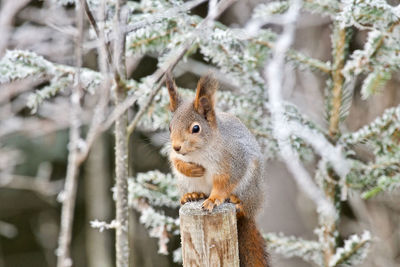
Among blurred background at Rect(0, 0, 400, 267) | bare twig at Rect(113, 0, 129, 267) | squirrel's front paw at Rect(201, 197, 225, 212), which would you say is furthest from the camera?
blurred background at Rect(0, 0, 400, 267)

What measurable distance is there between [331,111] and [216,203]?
798 millimetres

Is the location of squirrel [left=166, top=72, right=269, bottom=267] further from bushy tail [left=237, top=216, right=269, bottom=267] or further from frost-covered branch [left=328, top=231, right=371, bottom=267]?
frost-covered branch [left=328, top=231, right=371, bottom=267]

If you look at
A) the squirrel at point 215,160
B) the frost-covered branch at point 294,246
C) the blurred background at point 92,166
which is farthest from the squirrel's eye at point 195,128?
the blurred background at point 92,166

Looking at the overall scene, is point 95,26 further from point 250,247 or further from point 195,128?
point 250,247

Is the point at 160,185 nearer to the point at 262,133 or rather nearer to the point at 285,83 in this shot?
the point at 262,133

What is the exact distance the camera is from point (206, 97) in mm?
1576

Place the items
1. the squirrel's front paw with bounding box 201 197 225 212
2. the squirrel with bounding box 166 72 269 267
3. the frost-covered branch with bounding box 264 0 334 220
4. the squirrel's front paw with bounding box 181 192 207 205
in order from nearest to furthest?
1. the frost-covered branch with bounding box 264 0 334 220
2. the squirrel's front paw with bounding box 201 197 225 212
3. the squirrel with bounding box 166 72 269 267
4. the squirrel's front paw with bounding box 181 192 207 205

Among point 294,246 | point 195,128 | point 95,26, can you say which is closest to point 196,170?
point 195,128

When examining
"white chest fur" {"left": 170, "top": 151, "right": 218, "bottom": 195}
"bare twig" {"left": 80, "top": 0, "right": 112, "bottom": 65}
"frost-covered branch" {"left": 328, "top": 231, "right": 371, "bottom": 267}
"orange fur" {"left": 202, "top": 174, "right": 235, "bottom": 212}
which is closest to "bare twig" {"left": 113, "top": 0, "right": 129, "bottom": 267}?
"bare twig" {"left": 80, "top": 0, "right": 112, "bottom": 65}

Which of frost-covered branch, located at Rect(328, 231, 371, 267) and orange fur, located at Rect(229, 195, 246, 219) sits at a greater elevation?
orange fur, located at Rect(229, 195, 246, 219)

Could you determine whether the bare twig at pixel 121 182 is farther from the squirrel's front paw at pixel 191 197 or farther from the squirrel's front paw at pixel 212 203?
the squirrel's front paw at pixel 212 203

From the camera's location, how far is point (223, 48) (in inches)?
77.1

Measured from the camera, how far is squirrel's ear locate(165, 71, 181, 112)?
5.18 ft

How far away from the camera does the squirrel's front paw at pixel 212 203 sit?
1.45 metres
